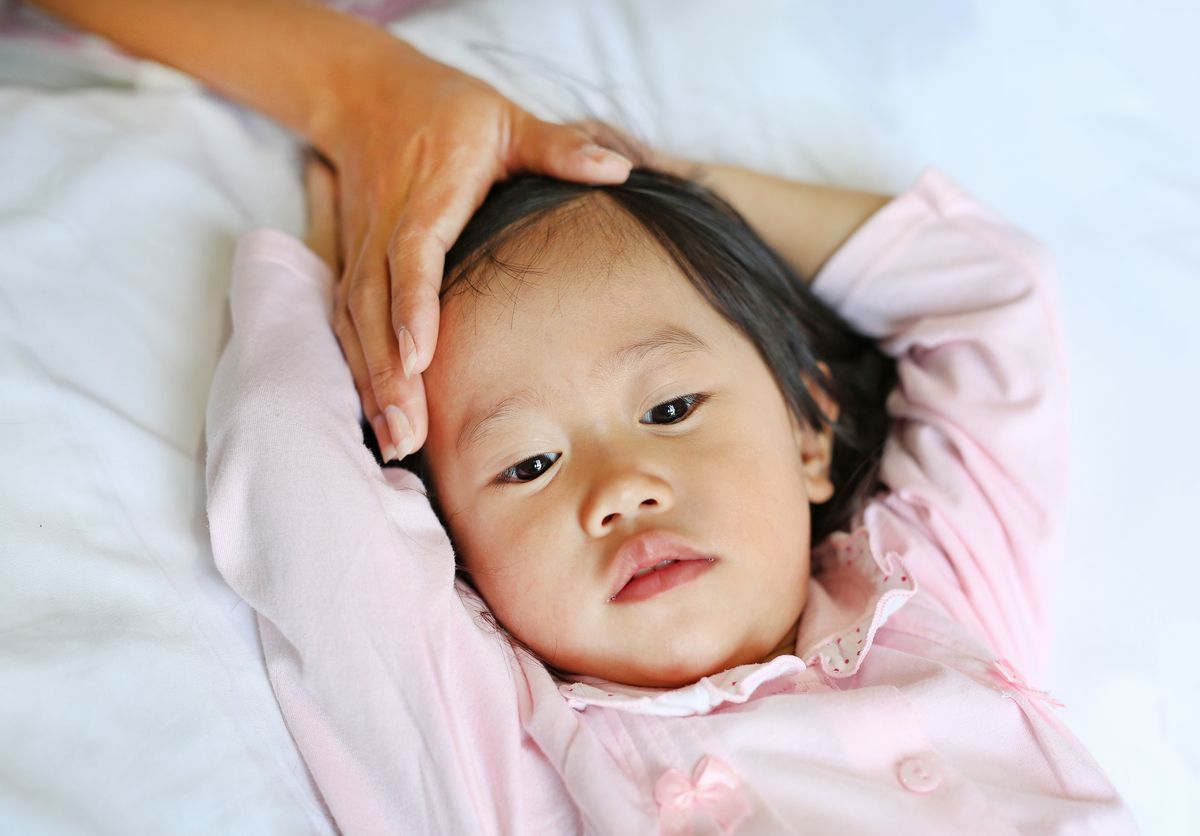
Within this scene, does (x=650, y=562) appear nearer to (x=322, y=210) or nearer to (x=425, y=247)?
(x=425, y=247)

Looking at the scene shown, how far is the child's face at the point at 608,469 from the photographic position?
0.95 meters

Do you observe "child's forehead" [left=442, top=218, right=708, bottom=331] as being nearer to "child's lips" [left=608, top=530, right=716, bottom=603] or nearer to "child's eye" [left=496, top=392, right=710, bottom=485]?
"child's eye" [left=496, top=392, right=710, bottom=485]

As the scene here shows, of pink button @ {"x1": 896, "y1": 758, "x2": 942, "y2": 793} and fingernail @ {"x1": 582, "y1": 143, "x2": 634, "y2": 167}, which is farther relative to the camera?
fingernail @ {"x1": 582, "y1": 143, "x2": 634, "y2": 167}

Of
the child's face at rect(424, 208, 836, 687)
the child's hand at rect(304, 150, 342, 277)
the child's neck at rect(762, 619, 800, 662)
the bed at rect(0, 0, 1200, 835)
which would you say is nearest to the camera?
the bed at rect(0, 0, 1200, 835)

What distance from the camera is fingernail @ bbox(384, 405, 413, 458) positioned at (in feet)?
3.26

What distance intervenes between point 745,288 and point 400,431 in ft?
1.34

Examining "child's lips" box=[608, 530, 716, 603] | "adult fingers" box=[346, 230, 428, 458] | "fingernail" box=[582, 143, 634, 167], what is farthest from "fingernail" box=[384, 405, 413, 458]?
"fingernail" box=[582, 143, 634, 167]

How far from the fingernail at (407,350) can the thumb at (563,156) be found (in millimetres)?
260

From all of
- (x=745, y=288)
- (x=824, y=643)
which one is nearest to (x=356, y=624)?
(x=824, y=643)

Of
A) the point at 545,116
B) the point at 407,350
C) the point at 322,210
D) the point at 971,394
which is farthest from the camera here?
the point at 545,116

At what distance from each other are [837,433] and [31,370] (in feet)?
2.83

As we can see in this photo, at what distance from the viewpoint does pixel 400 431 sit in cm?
99

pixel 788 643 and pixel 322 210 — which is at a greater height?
pixel 322 210

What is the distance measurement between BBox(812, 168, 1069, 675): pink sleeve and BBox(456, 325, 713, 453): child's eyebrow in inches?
13.5
